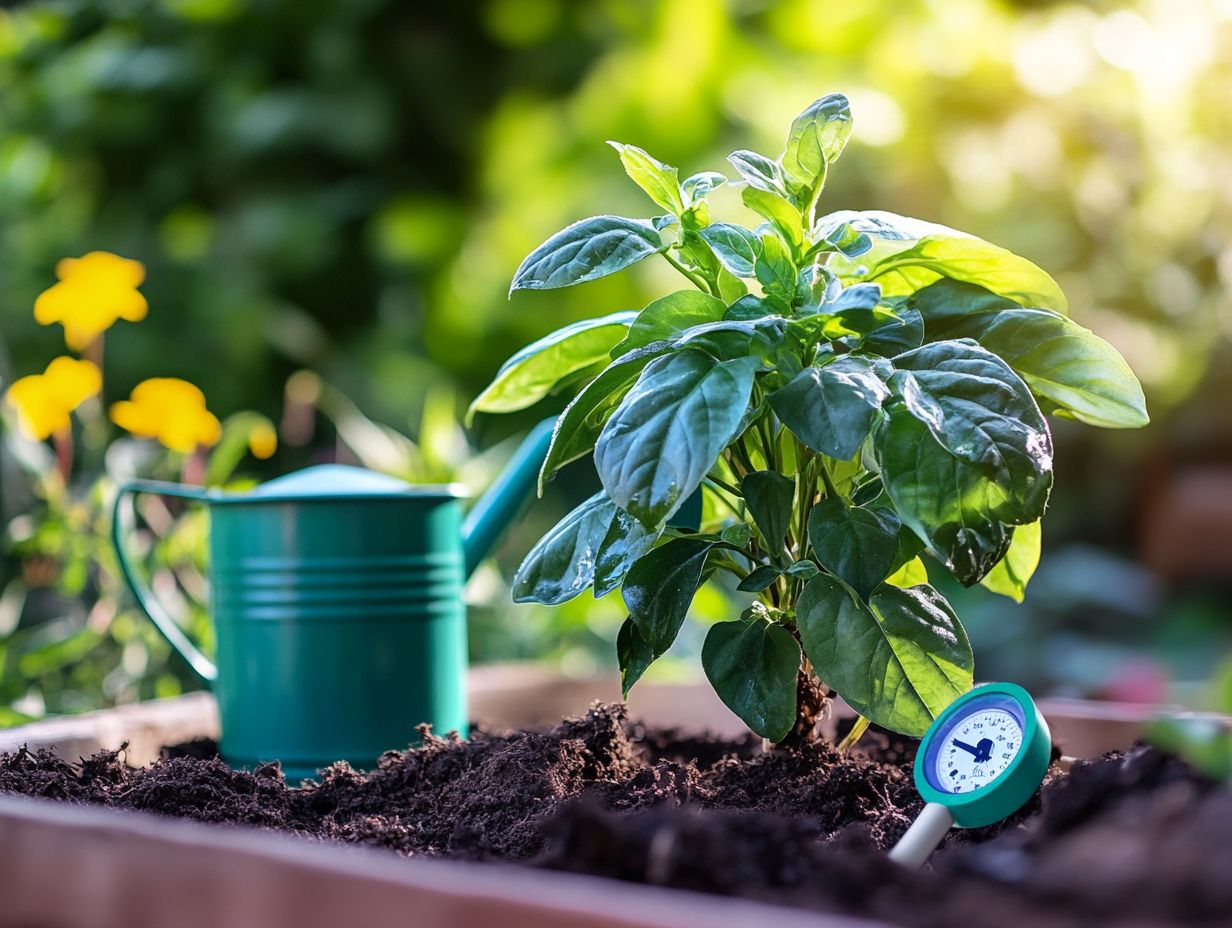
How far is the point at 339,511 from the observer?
1.11 meters

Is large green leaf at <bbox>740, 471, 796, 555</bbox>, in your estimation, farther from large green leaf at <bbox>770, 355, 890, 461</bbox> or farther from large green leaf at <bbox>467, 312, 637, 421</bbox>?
large green leaf at <bbox>467, 312, 637, 421</bbox>

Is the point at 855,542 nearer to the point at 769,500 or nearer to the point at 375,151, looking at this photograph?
the point at 769,500

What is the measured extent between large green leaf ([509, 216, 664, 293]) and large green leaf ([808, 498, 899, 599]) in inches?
8.8

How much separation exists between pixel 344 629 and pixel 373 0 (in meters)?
2.53

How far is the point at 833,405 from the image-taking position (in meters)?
0.74

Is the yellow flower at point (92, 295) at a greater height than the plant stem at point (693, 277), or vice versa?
the yellow flower at point (92, 295)

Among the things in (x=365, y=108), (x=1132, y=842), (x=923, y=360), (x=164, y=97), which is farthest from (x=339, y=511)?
(x=164, y=97)

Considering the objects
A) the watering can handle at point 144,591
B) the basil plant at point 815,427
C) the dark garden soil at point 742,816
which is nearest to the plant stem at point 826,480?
the basil plant at point 815,427

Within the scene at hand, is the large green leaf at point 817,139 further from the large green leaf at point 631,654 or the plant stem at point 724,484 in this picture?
the large green leaf at point 631,654

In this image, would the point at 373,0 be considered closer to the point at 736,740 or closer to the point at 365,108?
the point at 365,108

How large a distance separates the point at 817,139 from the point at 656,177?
0.12 m

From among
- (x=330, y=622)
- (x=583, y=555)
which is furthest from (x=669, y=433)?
(x=330, y=622)

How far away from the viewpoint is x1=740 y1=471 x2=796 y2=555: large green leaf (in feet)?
2.77

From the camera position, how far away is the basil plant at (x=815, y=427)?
743mm
